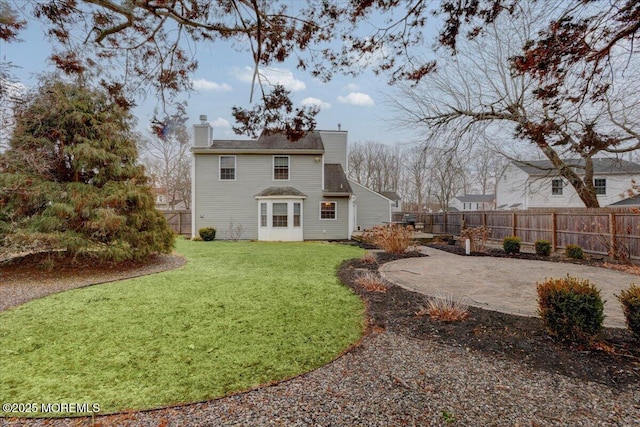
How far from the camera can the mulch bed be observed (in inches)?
113

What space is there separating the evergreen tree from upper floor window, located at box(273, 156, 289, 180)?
351 inches

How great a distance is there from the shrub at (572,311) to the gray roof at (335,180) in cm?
1358

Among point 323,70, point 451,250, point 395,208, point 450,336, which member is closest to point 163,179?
point 395,208

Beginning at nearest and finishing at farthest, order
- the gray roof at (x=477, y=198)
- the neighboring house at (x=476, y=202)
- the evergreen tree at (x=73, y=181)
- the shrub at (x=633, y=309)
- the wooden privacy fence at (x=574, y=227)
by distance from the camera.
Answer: the shrub at (x=633, y=309) < the evergreen tree at (x=73, y=181) < the wooden privacy fence at (x=574, y=227) < the neighboring house at (x=476, y=202) < the gray roof at (x=477, y=198)

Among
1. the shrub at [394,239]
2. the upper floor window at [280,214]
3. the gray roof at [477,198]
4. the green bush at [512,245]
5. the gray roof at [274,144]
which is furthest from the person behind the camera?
the gray roof at [477,198]

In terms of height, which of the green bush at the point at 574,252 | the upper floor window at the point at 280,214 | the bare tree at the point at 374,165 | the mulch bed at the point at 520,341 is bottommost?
the mulch bed at the point at 520,341

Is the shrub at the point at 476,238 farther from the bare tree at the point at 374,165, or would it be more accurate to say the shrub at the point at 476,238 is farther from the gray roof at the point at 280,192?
the bare tree at the point at 374,165

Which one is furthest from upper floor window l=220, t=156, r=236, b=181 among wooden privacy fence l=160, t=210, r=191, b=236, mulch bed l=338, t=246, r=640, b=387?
mulch bed l=338, t=246, r=640, b=387

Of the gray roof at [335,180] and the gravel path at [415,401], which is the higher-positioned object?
the gray roof at [335,180]

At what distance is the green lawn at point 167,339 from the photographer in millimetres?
2709

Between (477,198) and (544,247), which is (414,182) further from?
(544,247)

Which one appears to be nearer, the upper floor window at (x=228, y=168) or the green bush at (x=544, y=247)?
the green bush at (x=544, y=247)

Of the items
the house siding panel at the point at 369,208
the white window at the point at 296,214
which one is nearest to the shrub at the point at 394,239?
the white window at the point at 296,214

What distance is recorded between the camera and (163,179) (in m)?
30.3
